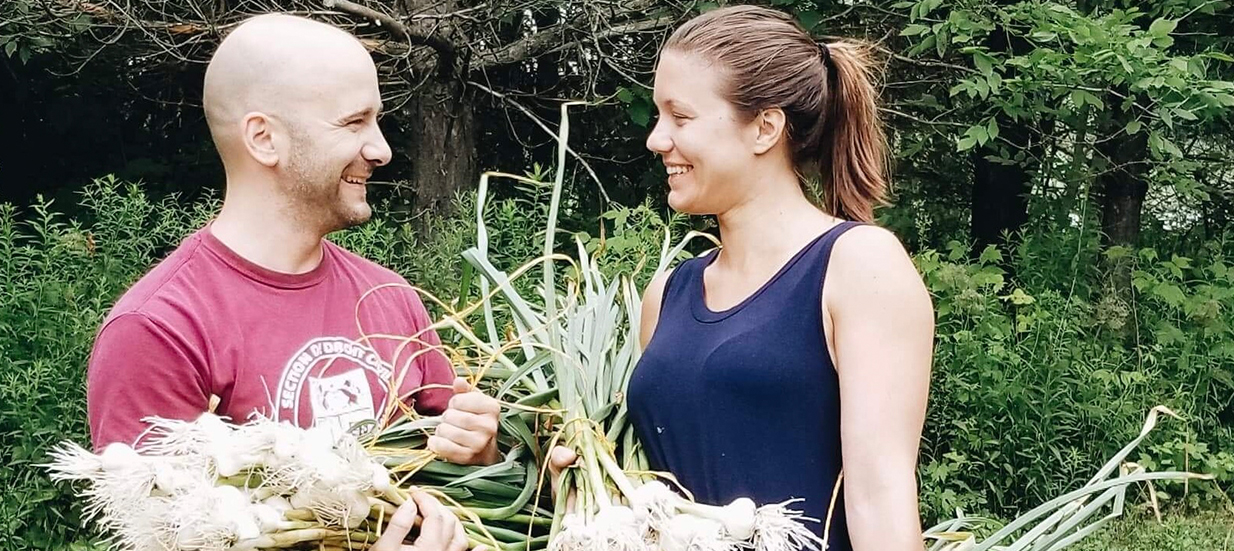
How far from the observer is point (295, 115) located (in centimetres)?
171

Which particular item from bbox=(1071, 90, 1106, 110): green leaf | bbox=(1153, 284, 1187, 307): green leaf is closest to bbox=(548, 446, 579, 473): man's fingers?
bbox=(1071, 90, 1106, 110): green leaf

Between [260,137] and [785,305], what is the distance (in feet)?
2.62

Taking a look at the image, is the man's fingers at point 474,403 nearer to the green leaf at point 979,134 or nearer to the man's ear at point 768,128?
the man's ear at point 768,128

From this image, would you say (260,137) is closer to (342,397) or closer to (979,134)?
(342,397)

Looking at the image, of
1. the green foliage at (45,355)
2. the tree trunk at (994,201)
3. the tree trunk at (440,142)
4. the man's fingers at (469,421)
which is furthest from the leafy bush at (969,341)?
the man's fingers at (469,421)

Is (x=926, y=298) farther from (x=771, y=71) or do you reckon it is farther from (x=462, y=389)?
(x=462, y=389)

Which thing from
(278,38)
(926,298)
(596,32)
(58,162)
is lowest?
(58,162)

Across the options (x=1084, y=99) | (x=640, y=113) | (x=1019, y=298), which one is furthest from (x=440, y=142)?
(x=1084, y=99)

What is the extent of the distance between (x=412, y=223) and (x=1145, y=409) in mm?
3119

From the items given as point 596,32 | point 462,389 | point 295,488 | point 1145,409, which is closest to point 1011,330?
point 1145,409

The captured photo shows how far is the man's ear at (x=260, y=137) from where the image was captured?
171 cm

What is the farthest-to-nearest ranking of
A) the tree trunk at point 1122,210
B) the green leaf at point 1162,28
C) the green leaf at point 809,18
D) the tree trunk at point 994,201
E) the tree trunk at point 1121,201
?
the tree trunk at point 994,201, the tree trunk at point 1121,201, the tree trunk at point 1122,210, the green leaf at point 809,18, the green leaf at point 1162,28

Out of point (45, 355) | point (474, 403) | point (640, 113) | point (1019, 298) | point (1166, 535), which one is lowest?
point (1166, 535)

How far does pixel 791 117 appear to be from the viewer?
1.63 meters
